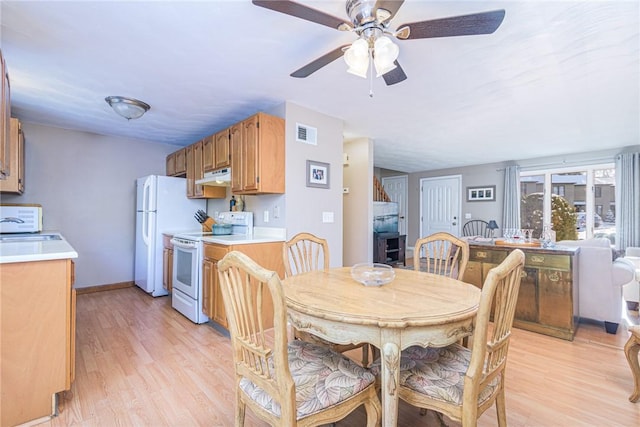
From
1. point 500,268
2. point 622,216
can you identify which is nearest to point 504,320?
point 500,268

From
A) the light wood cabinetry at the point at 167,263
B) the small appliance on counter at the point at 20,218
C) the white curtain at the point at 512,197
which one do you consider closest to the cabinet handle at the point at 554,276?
the white curtain at the point at 512,197

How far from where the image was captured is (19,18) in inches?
69.1

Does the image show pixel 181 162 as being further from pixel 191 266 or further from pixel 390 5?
pixel 390 5

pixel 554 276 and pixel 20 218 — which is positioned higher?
pixel 20 218

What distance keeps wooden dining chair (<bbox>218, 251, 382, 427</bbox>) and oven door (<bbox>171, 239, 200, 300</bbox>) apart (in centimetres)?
204

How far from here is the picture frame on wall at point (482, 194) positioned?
21.4 feet

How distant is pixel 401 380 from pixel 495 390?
387 mm

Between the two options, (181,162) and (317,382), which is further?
(181,162)

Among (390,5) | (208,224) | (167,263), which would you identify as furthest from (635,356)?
(167,263)

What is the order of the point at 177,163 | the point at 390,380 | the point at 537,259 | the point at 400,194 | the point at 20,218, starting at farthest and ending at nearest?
the point at 400,194, the point at 177,163, the point at 20,218, the point at 537,259, the point at 390,380

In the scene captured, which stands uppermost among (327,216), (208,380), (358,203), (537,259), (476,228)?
(358,203)

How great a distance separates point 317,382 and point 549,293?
2653mm

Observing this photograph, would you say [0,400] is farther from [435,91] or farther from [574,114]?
[574,114]

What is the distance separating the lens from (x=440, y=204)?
288 inches
